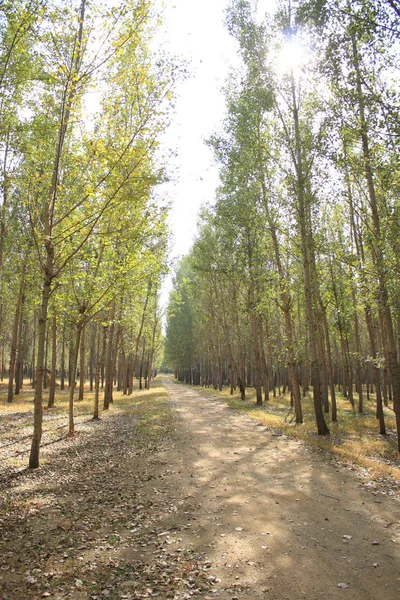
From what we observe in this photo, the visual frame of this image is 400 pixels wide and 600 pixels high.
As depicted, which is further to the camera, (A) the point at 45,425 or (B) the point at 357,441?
(A) the point at 45,425

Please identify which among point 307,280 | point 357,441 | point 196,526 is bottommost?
point 357,441

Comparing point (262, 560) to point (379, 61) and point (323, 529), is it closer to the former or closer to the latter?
point (323, 529)

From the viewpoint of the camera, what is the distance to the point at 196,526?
20.9 feet

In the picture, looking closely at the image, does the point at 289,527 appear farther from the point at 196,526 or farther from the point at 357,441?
the point at 357,441

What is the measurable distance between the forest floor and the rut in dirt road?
0.07 ft

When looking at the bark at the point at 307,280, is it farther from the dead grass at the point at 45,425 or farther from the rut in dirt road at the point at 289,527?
the dead grass at the point at 45,425

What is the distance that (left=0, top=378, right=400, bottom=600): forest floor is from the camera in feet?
15.3

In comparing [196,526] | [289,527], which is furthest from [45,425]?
[289,527]

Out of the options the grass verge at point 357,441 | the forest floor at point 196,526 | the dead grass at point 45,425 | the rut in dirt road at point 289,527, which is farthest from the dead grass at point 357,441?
the dead grass at point 45,425

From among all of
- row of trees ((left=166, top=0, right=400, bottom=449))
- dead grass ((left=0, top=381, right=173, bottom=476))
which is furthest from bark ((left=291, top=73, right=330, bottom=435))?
dead grass ((left=0, top=381, right=173, bottom=476))

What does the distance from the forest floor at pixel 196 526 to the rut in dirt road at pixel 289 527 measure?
0.02 metres

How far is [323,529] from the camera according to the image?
608 cm

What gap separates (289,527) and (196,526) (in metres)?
1.54

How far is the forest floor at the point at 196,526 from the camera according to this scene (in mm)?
4676
